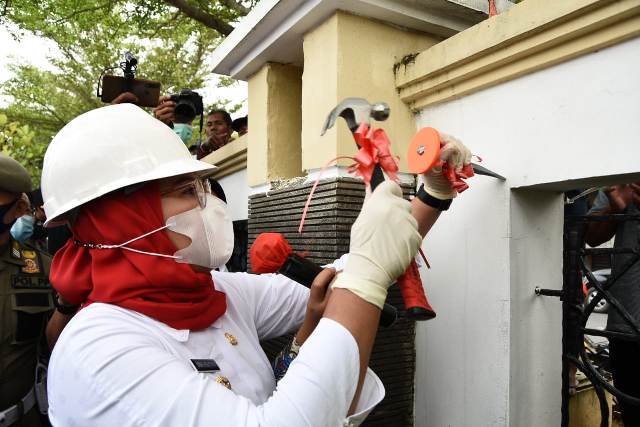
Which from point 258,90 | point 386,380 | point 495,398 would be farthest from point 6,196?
point 495,398

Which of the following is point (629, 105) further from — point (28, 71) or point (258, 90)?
point (28, 71)

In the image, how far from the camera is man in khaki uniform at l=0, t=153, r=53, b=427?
2.63 metres

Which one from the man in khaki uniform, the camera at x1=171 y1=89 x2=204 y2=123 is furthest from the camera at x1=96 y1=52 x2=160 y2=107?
the man in khaki uniform

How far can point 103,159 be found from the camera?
1.51m

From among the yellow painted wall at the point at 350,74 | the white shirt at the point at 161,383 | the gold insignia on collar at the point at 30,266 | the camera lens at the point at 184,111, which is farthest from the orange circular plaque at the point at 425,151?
the camera lens at the point at 184,111

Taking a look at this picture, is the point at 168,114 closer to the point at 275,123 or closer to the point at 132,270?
the point at 275,123

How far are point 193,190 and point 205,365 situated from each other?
60 cm

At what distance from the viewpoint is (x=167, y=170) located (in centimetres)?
154

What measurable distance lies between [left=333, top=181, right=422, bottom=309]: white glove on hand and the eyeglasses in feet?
2.00

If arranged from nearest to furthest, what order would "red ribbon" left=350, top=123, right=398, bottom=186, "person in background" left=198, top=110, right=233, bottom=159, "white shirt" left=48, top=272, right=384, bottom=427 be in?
"white shirt" left=48, top=272, right=384, bottom=427 < "red ribbon" left=350, top=123, right=398, bottom=186 < "person in background" left=198, top=110, right=233, bottom=159

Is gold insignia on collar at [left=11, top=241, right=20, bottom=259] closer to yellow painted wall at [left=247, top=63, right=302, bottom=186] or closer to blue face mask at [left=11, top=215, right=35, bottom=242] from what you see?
blue face mask at [left=11, top=215, right=35, bottom=242]

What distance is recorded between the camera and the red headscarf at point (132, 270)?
1.45m

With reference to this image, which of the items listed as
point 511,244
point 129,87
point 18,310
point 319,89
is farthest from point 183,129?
point 511,244

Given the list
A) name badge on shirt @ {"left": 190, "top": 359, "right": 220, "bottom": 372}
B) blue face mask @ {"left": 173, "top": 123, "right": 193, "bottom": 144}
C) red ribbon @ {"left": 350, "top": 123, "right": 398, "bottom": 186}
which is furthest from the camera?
blue face mask @ {"left": 173, "top": 123, "right": 193, "bottom": 144}
